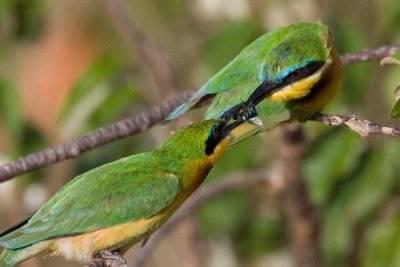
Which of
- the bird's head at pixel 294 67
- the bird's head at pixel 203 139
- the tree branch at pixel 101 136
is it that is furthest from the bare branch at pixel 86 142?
the bird's head at pixel 294 67

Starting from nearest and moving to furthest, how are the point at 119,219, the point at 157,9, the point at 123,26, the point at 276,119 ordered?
1. the point at 119,219
2. the point at 276,119
3. the point at 123,26
4. the point at 157,9

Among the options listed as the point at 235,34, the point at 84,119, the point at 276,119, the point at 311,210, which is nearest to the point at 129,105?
the point at 84,119

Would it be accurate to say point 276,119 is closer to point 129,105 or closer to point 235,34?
point 235,34

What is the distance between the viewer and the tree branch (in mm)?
1961

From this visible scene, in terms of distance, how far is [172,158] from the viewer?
6.57 feet

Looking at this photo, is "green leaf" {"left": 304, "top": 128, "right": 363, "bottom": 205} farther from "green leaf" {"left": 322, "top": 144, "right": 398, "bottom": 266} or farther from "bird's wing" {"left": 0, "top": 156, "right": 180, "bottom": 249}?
"bird's wing" {"left": 0, "top": 156, "right": 180, "bottom": 249}

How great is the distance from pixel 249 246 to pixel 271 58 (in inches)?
42.4

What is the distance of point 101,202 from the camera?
1.98 metres

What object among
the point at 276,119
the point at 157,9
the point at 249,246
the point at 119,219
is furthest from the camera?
the point at 157,9

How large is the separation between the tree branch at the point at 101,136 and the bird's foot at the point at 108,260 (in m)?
0.22

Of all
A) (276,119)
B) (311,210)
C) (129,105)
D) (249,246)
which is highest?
(276,119)

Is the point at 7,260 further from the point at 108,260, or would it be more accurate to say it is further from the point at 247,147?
the point at 247,147

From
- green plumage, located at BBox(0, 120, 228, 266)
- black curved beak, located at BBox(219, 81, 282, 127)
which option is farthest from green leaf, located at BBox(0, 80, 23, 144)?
black curved beak, located at BBox(219, 81, 282, 127)

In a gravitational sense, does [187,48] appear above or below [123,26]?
below
